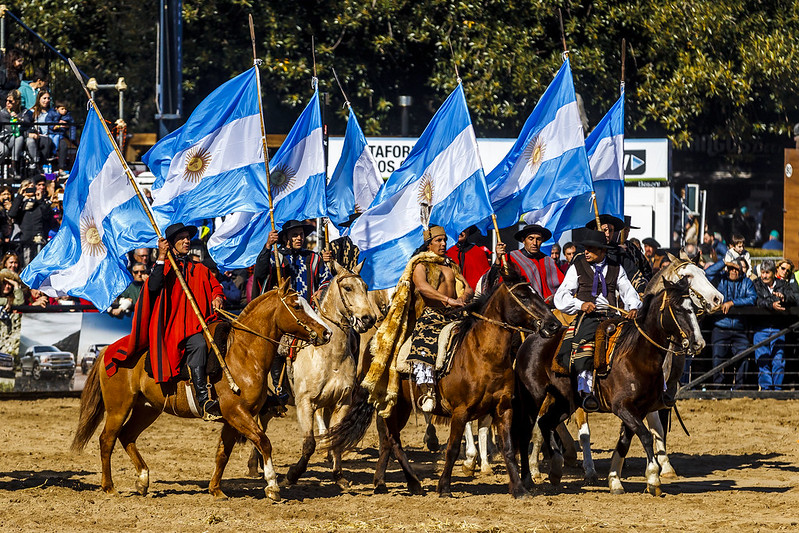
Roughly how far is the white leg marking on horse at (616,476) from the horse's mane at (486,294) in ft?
6.17

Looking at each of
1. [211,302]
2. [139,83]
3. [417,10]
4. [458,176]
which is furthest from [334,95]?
[211,302]

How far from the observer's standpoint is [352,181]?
16344mm

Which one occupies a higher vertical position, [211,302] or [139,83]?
[139,83]

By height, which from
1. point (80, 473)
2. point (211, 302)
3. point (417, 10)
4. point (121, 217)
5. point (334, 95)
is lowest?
point (80, 473)

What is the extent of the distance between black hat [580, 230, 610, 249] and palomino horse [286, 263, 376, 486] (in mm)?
2170

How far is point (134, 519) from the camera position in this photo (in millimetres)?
10586

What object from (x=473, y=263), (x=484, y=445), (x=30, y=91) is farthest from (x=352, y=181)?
(x=30, y=91)

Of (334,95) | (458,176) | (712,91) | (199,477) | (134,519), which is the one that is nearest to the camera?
(134,519)

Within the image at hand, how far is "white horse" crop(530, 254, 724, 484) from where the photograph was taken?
472 inches

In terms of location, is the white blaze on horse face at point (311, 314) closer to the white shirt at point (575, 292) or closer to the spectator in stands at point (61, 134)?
the white shirt at point (575, 292)

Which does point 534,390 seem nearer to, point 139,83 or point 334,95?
point 334,95

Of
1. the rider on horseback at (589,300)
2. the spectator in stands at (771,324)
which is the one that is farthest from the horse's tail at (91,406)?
the spectator in stands at (771,324)

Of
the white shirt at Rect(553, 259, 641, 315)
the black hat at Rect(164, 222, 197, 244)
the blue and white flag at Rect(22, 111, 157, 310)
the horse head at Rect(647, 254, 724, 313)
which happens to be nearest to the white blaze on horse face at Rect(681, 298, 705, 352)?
the horse head at Rect(647, 254, 724, 313)

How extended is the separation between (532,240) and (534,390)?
208 centimetres
